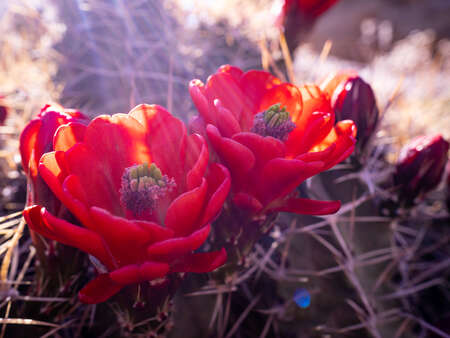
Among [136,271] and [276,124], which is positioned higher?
[276,124]

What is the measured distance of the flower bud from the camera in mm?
820

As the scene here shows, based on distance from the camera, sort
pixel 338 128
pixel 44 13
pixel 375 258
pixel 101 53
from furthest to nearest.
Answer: pixel 44 13 → pixel 101 53 → pixel 375 258 → pixel 338 128

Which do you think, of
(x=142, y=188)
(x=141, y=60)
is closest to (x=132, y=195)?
(x=142, y=188)

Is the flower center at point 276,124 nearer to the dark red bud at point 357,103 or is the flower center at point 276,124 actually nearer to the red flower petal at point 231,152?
the red flower petal at point 231,152

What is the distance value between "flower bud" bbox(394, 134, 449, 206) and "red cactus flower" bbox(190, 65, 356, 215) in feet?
1.07

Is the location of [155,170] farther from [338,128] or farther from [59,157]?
[338,128]

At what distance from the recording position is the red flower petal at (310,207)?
56 cm

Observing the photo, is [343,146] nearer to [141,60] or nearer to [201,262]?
[201,262]

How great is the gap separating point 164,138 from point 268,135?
162mm

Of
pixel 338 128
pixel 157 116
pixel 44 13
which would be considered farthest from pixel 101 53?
pixel 338 128

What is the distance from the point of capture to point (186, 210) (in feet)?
1.54

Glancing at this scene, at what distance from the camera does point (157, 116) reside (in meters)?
0.56

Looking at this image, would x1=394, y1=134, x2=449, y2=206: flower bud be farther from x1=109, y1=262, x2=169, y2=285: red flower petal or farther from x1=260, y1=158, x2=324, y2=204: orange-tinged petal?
x1=109, y1=262, x2=169, y2=285: red flower petal

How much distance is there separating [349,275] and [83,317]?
579 mm
